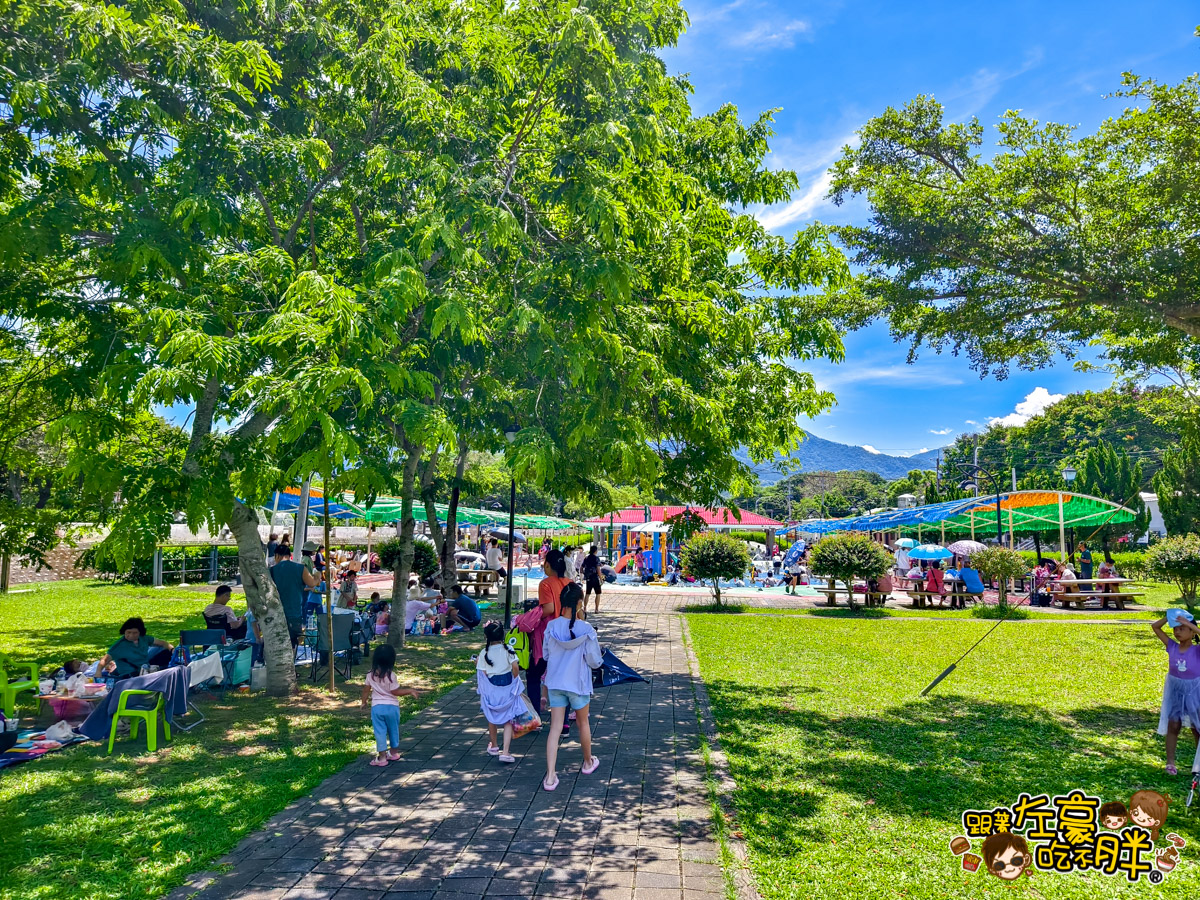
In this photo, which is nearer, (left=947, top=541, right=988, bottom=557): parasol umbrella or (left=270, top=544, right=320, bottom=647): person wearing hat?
(left=270, top=544, right=320, bottom=647): person wearing hat

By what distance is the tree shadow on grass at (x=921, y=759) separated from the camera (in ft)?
18.9

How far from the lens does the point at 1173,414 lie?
57.5 feet

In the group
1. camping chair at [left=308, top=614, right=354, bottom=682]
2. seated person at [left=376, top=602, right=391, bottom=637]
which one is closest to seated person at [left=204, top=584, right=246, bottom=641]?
camping chair at [left=308, top=614, right=354, bottom=682]

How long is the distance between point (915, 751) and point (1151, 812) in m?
2.22

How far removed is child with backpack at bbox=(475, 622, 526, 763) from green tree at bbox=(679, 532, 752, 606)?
13624 mm

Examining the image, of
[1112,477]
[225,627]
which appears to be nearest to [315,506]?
[225,627]

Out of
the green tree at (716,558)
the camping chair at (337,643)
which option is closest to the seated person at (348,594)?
the camping chair at (337,643)

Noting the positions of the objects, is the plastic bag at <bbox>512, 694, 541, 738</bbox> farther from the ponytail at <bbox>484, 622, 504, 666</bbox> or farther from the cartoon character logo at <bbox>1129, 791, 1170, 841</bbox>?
the cartoon character logo at <bbox>1129, 791, 1170, 841</bbox>

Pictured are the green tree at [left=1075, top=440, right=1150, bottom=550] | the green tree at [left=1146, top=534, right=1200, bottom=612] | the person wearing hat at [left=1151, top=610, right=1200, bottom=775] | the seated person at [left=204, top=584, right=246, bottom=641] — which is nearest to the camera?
the person wearing hat at [left=1151, top=610, right=1200, bottom=775]

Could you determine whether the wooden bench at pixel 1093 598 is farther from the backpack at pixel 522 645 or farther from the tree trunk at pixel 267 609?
the tree trunk at pixel 267 609

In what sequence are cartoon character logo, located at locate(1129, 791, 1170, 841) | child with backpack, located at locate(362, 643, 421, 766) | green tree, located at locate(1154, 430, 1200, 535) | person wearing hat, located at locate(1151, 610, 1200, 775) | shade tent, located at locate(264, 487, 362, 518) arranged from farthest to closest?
1. green tree, located at locate(1154, 430, 1200, 535)
2. shade tent, located at locate(264, 487, 362, 518)
3. child with backpack, located at locate(362, 643, 421, 766)
4. person wearing hat, located at locate(1151, 610, 1200, 775)
5. cartoon character logo, located at locate(1129, 791, 1170, 841)

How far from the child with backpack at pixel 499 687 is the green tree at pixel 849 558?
50.7 feet

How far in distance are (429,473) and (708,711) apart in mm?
8152

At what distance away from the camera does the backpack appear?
7469 mm
